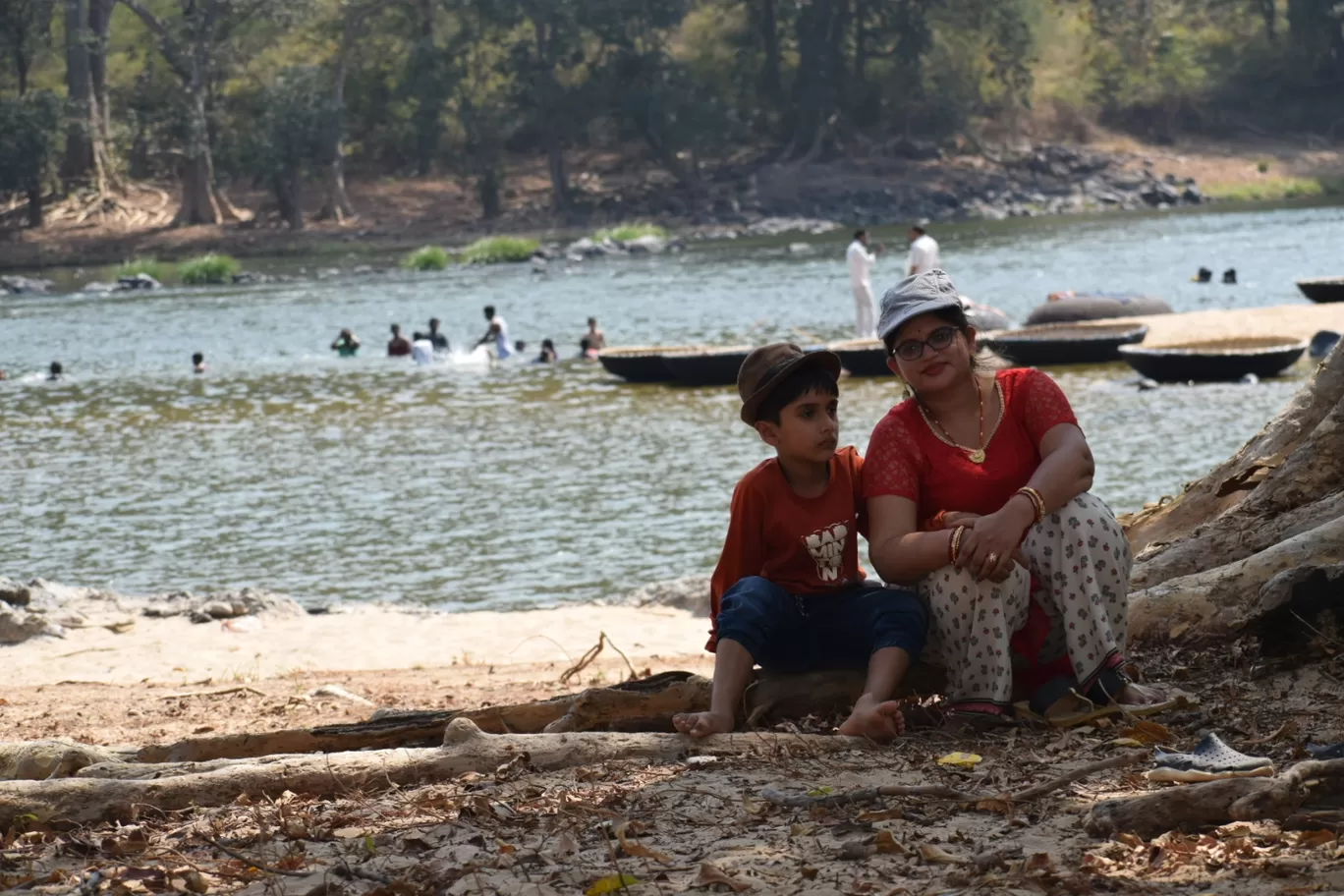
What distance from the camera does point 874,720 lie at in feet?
13.9

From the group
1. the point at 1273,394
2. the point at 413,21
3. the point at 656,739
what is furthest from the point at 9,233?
the point at 656,739

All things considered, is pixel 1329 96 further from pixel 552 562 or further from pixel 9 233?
pixel 552 562

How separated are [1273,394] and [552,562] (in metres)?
8.51

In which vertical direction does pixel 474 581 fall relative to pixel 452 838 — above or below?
below

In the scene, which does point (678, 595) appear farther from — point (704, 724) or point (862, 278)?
point (862, 278)

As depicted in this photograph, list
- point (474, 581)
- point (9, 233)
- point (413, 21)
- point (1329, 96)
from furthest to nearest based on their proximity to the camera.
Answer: point (1329, 96) < point (413, 21) < point (9, 233) < point (474, 581)

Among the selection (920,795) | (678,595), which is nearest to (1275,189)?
(678,595)

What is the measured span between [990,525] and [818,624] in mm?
607

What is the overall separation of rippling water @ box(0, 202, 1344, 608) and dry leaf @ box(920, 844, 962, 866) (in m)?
6.66

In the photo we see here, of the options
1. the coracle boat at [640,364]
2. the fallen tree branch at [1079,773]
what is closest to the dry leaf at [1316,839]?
the fallen tree branch at [1079,773]

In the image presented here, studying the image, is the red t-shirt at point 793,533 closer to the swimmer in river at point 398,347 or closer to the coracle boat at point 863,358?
the coracle boat at point 863,358

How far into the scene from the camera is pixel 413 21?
69.1 meters

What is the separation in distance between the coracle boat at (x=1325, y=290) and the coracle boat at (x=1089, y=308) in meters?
1.82

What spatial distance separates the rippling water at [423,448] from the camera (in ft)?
37.9
